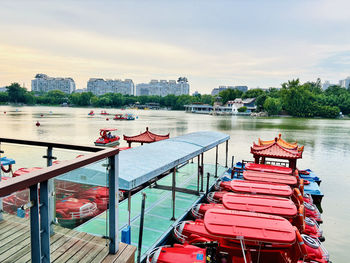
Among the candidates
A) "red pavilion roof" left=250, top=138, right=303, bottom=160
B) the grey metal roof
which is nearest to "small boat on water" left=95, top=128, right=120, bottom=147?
"red pavilion roof" left=250, top=138, right=303, bottom=160

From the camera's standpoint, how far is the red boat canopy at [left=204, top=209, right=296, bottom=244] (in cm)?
523

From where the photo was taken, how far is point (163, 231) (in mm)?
7016

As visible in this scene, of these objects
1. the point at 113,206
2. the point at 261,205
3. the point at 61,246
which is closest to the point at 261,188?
the point at 261,205

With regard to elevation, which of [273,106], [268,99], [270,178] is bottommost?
[270,178]

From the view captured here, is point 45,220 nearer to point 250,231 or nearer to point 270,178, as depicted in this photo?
point 250,231

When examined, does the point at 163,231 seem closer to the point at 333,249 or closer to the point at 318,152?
the point at 333,249

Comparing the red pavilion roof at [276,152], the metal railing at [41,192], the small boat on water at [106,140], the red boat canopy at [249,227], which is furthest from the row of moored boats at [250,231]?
the small boat on water at [106,140]

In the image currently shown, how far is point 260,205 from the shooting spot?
7094 mm

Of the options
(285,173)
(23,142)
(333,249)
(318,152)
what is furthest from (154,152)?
(318,152)

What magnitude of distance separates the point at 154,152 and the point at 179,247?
9.85 ft

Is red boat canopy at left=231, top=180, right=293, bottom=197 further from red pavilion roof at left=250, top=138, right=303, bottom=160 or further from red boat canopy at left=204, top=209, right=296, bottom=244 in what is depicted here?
red pavilion roof at left=250, top=138, right=303, bottom=160

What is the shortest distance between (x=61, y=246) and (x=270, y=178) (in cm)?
890

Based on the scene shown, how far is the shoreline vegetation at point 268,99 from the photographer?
81.8 m

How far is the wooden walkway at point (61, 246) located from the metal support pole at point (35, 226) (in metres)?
0.08
